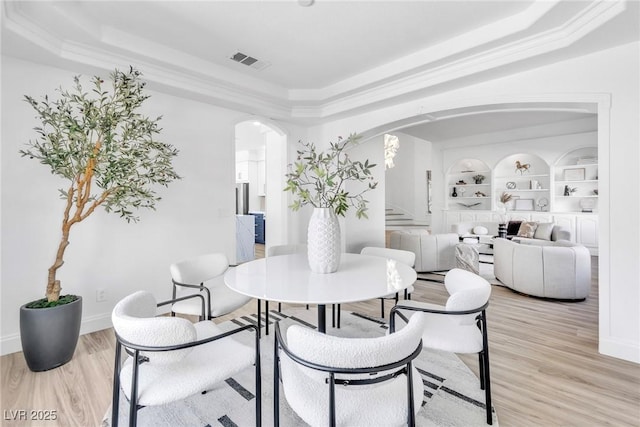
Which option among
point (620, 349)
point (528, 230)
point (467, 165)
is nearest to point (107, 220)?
point (620, 349)

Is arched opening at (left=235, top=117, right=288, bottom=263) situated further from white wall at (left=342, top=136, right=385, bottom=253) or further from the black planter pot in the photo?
the black planter pot

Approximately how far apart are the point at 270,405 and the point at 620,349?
2706 millimetres

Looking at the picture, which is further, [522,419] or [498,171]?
[498,171]

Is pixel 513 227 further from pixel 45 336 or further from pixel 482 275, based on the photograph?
pixel 45 336

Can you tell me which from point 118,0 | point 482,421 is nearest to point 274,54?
point 118,0

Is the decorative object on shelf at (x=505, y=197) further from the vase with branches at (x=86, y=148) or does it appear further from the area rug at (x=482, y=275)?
the vase with branches at (x=86, y=148)

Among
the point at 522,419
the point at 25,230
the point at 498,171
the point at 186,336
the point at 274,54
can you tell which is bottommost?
the point at 522,419

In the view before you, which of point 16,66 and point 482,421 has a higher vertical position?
point 16,66

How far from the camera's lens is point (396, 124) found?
13.0 feet

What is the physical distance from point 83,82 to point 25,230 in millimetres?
1434

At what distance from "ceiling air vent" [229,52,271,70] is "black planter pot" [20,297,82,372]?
→ 263 centimetres

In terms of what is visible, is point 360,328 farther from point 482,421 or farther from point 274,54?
point 274,54

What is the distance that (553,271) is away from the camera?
365 cm

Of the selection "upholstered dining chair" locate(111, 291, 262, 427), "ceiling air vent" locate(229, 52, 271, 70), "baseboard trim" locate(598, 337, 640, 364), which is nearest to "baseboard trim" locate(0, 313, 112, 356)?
"upholstered dining chair" locate(111, 291, 262, 427)
